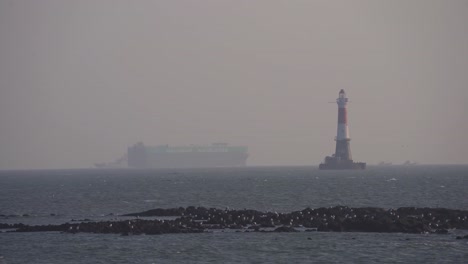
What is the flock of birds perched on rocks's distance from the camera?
55562mm

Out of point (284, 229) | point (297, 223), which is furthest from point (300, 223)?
point (284, 229)

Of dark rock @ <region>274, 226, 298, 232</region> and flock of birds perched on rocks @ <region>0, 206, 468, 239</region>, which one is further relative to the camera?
flock of birds perched on rocks @ <region>0, 206, 468, 239</region>

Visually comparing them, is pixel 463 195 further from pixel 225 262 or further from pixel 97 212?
pixel 225 262

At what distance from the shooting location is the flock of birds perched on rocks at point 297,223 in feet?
182

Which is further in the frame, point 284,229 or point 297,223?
point 297,223

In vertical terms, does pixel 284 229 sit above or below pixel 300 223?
below

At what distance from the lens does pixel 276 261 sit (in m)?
42.8

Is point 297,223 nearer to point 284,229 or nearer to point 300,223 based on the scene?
point 300,223

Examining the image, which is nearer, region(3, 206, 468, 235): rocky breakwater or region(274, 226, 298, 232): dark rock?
region(274, 226, 298, 232): dark rock

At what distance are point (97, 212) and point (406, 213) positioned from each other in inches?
1051

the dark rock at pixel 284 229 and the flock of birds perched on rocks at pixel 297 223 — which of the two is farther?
the flock of birds perched on rocks at pixel 297 223

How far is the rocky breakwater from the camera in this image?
182 ft

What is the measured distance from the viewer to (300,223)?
6016 centimetres

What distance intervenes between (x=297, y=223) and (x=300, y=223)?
209 mm
